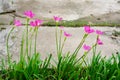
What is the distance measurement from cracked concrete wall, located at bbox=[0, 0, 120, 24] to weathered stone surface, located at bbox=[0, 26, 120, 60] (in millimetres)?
468

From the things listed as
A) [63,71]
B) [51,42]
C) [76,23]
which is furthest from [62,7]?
[63,71]

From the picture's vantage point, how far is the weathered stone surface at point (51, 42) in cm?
384

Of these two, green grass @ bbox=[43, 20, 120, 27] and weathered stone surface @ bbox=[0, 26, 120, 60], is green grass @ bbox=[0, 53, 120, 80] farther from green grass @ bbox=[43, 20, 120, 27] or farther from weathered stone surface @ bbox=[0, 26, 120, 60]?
green grass @ bbox=[43, 20, 120, 27]

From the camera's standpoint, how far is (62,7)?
204 inches

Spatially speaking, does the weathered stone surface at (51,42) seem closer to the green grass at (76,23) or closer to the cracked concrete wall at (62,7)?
the green grass at (76,23)

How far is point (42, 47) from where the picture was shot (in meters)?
3.94

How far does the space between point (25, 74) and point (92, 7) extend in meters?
2.53

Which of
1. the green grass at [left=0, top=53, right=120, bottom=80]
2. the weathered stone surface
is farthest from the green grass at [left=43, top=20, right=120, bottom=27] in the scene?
→ the green grass at [left=0, top=53, right=120, bottom=80]

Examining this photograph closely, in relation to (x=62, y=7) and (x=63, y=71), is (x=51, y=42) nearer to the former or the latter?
(x=63, y=71)

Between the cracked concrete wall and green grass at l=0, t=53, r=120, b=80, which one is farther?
the cracked concrete wall

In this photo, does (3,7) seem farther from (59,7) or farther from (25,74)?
(25,74)

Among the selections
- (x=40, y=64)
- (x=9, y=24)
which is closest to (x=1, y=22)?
(x=9, y=24)

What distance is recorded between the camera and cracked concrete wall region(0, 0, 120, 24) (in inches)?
191

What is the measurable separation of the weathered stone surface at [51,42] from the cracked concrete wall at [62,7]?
47 centimetres
